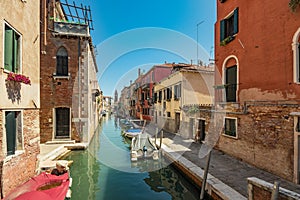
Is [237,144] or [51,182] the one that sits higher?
[237,144]

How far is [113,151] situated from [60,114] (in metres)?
4.17

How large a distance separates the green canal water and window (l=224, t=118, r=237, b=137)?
3086mm

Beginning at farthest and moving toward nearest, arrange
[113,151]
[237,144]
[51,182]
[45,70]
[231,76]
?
[113,151] < [45,70] < [231,76] < [237,144] < [51,182]

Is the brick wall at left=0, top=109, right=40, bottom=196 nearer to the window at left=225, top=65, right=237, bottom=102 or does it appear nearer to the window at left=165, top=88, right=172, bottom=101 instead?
the window at left=225, top=65, right=237, bottom=102

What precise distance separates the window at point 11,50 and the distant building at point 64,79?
614cm

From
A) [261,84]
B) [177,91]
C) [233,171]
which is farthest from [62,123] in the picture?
[261,84]

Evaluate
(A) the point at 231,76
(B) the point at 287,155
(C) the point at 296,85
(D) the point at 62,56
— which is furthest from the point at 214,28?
(D) the point at 62,56

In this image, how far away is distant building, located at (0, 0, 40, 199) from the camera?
177 inches

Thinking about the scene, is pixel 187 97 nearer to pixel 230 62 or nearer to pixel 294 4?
pixel 230 62

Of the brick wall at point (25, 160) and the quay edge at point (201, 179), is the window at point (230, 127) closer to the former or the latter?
the quay edge at point (201, 179)

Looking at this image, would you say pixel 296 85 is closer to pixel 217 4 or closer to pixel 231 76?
pixel 231 76

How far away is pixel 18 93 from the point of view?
5129 millimetres

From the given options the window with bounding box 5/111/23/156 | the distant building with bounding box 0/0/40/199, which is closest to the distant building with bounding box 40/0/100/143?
the distant building with bounding box 0/0/40/199

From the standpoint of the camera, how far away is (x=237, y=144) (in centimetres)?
788
